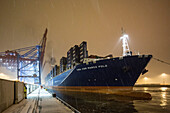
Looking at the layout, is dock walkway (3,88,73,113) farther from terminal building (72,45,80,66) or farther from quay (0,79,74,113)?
terminal building (72,45,80,66)

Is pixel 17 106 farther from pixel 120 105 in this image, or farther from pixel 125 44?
pixel 125 44

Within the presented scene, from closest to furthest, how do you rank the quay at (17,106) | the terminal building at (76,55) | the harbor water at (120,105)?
the quay at (17,106)
the harbor water at (120,105)
the terminal building at (76,55)

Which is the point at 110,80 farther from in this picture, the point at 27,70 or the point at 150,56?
the point at 27,70

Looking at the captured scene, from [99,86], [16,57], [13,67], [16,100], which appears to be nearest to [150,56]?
[99,86]

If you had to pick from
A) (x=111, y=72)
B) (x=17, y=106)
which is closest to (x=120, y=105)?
(x=17, y=106)

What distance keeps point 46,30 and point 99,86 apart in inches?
1528

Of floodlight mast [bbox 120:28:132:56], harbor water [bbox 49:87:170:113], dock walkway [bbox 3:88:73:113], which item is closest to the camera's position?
dock walkway [bbox 3:88:73:113]

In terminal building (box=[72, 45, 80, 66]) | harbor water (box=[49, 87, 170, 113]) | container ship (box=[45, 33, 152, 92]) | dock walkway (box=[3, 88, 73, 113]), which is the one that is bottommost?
harbor water (box=[49, 87, 170, 113])

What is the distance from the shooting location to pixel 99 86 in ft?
62.9

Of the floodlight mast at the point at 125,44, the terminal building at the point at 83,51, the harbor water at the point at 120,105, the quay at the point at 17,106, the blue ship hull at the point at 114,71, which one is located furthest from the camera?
the terminal building at the point at 83,51

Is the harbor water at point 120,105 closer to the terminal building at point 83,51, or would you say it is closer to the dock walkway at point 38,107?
the dock walkway at point 38,107

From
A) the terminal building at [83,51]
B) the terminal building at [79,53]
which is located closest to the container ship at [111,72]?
the terminal building at [83,51]

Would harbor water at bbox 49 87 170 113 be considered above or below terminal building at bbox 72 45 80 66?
below

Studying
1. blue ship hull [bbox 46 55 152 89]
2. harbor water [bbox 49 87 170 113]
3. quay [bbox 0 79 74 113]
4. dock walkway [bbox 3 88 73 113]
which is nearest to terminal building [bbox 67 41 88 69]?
blue ship hull [bbox 46 55 152 89]
